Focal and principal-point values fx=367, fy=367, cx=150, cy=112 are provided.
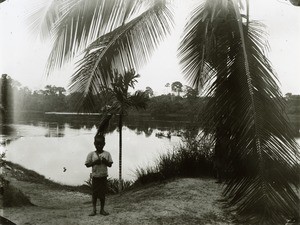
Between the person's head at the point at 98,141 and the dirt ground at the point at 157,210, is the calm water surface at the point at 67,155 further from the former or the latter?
the person's head at the point at 98,141

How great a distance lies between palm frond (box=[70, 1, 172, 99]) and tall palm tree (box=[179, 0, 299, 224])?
66.8 inches

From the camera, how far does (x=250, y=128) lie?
133 inches

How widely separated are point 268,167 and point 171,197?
14.7 ft

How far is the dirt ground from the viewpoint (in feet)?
19.4

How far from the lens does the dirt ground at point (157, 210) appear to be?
19.4 ft

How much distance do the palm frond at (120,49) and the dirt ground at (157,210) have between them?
215 cm

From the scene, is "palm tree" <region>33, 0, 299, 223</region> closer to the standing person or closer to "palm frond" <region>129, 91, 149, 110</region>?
the standing person

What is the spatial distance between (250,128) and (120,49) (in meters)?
3.10

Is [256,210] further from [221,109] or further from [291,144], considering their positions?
[221,109]

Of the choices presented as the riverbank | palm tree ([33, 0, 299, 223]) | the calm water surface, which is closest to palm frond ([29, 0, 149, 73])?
palm tree ([33, 0, 299, 223])

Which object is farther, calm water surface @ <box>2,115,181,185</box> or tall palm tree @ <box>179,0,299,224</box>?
calm water surface @ <box>2,115,181,185</box>

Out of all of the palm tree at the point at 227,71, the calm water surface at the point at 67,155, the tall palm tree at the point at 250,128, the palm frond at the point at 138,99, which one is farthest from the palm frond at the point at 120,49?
the calm water surface at the point at 67,155

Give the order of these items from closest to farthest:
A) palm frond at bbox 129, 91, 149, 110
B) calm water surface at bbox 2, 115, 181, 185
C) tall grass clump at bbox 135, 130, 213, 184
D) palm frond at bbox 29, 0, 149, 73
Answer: palm frond at bbox 29, 0, 149, 73
palm frond at bbox 129, 91, 149, 110
tall grass clump at bbox 135, 130, 213, 184
calm water surface at bbox 2, 115, 181, 185

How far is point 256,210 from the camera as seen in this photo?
122 inches
